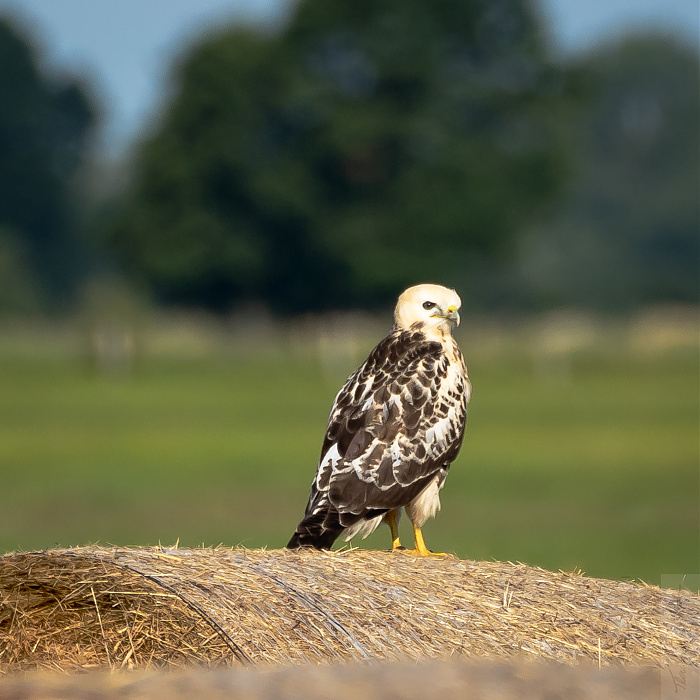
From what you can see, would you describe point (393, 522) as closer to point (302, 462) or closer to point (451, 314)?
point (451, 314)

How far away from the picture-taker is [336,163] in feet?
249

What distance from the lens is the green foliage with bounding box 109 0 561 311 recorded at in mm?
A: 73875

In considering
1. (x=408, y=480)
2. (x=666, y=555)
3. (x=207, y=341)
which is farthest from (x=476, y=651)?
(x=207, y=341)

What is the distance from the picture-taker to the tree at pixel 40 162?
290ft

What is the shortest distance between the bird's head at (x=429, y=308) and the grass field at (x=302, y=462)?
6.40 feet

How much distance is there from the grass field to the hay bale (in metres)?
1.52

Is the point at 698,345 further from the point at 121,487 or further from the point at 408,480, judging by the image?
the point at 408,480

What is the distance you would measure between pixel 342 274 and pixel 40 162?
26.8 metres

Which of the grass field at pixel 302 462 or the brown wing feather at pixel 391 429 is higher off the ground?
the grass field at pixel 302 462

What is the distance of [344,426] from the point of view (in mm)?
7508

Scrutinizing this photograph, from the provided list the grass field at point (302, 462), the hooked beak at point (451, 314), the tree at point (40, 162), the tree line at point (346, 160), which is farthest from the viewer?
the tree at point (40, 162)

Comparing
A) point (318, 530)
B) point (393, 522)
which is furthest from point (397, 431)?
point (318, 530)

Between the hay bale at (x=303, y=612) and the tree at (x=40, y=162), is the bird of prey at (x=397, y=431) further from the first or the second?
the tree at (x=40, y=162)

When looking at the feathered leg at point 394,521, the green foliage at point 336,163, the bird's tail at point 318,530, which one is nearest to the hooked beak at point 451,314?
the feathered leg at point 394,521
